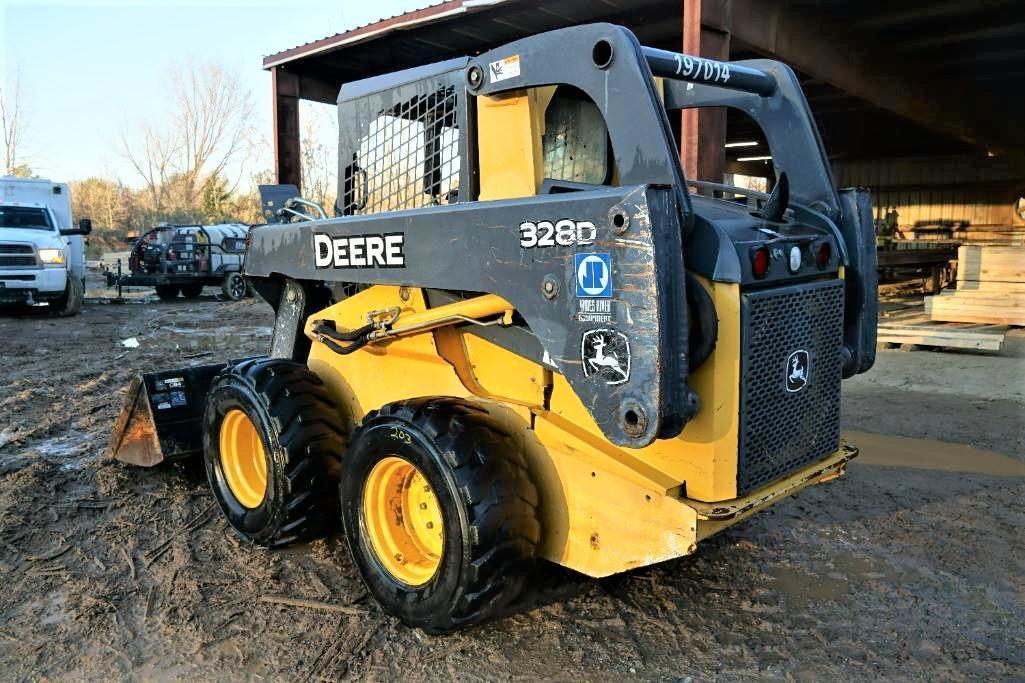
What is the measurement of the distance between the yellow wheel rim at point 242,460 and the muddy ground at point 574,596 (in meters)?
0.27

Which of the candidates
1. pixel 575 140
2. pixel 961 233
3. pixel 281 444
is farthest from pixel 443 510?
pixel 961 233

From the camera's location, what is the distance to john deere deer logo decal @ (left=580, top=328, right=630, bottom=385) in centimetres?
255

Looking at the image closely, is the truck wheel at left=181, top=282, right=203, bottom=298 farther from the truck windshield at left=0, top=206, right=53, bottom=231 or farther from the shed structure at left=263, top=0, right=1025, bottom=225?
the shed structure at left=263, top=0, right=1025, bottom=225

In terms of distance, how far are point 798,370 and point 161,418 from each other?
146 inches

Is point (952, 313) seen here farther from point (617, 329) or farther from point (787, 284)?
point (617, 329)

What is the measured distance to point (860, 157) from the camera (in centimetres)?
2141

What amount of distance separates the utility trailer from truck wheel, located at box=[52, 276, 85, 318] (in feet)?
9.42

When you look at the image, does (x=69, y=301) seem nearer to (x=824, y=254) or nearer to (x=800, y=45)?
(x=800, y=45)

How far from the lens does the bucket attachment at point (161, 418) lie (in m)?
4.80

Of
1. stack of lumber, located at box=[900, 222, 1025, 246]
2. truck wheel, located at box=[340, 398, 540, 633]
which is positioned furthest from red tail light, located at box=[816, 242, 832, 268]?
stack of lumber, located at box=[900, 222, 1025, 246]

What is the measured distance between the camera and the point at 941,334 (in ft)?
30.8

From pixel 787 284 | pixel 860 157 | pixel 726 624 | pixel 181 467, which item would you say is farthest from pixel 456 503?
pixel 860 157

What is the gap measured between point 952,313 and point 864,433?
499 cm

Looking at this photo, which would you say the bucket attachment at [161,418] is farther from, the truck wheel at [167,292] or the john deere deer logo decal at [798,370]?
the truck wheel at [167,292]
